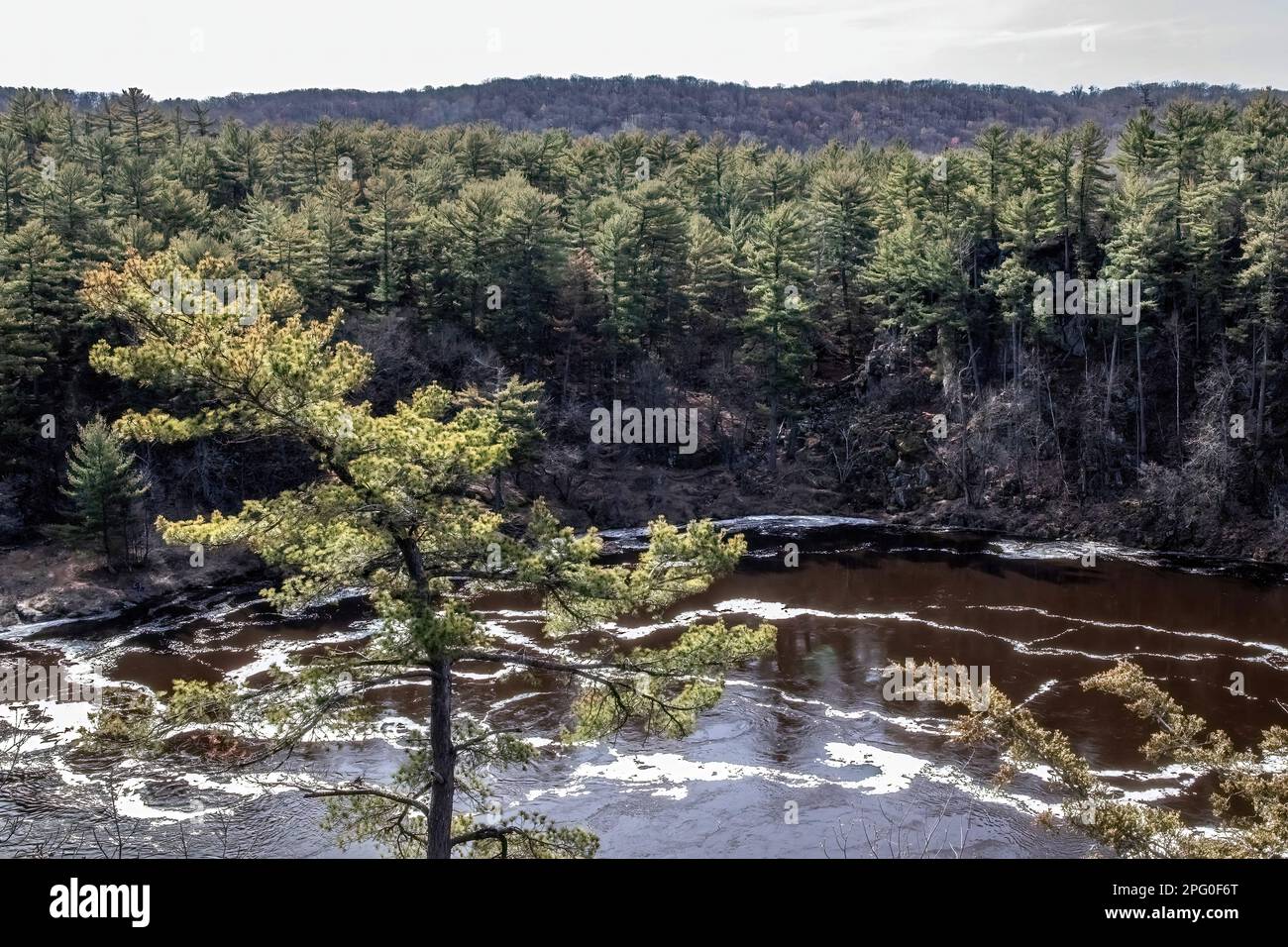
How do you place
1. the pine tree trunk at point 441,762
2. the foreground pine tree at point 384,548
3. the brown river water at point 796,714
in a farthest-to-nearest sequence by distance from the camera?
1. the brown river water at point 796,714
2. the pine tree trunk at point 441,762
3. the foreground pine tree at point 384,548

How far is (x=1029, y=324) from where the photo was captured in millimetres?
48719

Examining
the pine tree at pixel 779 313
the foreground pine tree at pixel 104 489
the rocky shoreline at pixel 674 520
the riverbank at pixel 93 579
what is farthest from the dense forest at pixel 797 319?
the foreground pine tree at pixel 104 489

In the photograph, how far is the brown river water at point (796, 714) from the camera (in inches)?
835

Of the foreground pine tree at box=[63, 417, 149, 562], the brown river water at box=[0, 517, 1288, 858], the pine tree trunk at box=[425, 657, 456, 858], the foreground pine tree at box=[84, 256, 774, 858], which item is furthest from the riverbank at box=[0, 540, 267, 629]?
the pine tree trunk at box=[425, 657, 456, 858]

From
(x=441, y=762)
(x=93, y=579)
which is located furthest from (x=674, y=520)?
(x=441, y=762)

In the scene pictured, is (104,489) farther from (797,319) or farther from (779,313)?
(797,319)

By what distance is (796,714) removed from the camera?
90.5 ft

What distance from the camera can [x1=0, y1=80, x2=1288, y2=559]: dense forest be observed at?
44.2 meters

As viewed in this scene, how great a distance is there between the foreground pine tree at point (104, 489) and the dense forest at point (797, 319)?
395 centimetres

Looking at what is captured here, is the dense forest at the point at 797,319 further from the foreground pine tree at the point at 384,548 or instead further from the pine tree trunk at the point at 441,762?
the pine tree trunk at the point at 441,762

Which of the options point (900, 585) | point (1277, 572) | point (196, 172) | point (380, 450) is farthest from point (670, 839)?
point (196, 172)

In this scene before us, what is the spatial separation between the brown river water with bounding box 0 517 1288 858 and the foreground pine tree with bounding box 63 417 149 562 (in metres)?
3.78

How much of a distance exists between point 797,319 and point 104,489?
30.2m
